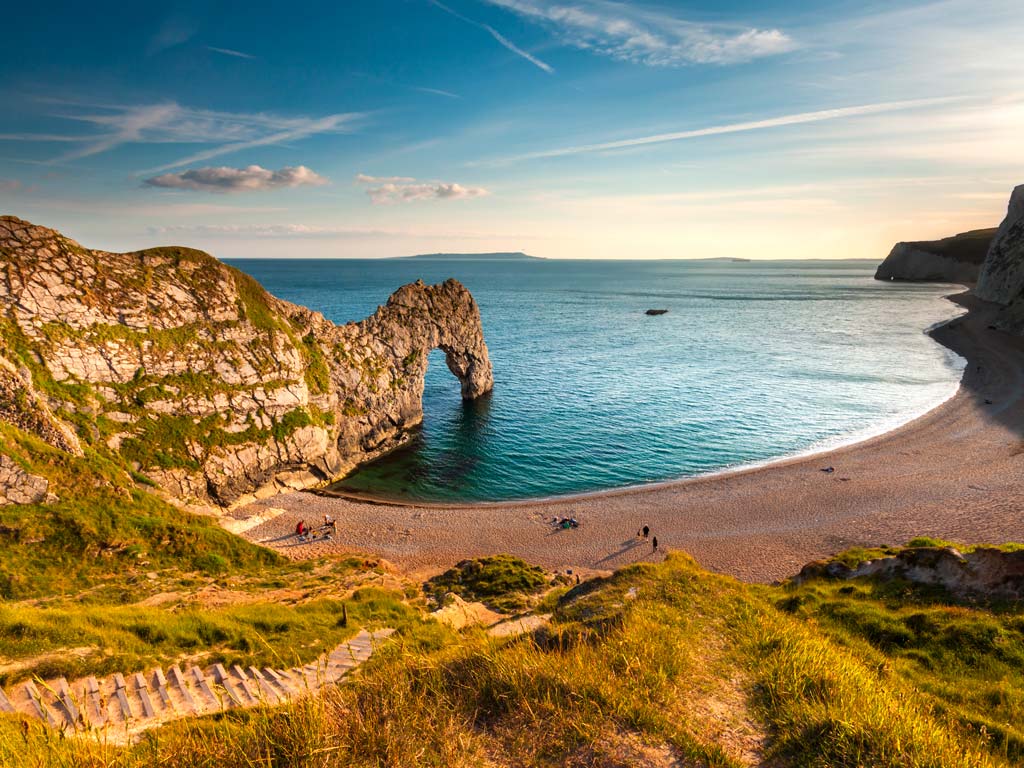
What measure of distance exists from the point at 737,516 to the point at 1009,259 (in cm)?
12571

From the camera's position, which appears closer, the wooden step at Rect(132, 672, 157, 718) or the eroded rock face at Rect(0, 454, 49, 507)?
the wooden step at Rect(132, 672, 157, 718)

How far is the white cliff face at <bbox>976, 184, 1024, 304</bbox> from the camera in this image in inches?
4048

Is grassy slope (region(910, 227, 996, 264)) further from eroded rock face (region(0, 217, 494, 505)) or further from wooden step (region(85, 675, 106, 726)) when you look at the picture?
wooden step (region(85, 675, 106, 726))

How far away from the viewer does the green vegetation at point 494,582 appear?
909 inches

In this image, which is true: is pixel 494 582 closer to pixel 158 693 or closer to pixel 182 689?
pixel 182 689

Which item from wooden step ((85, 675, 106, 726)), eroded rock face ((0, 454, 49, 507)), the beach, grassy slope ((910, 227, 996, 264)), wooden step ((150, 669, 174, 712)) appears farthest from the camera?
grassy slope ((910, 227, 996, 264))

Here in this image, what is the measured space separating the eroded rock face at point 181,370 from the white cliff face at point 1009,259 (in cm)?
12628

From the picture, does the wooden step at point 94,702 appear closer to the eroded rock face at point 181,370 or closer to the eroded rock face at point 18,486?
the eroded rock face at point 18,486

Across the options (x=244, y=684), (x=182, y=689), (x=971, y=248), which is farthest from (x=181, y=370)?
(x=971, y=248)

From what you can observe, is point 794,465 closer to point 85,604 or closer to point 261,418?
point 261,418

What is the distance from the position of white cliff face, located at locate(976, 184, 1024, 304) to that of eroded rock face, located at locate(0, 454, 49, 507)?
141 metres

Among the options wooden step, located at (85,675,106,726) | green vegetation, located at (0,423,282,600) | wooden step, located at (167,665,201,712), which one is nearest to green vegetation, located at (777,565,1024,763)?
wooden step, located at (167,665,201,712)

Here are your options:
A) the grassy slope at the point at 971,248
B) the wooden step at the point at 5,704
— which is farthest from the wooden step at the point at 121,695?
the grassy slope at the point at 971,248

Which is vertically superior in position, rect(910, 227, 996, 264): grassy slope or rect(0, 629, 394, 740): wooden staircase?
rect(910, 227, 996, 264): grassy slope
